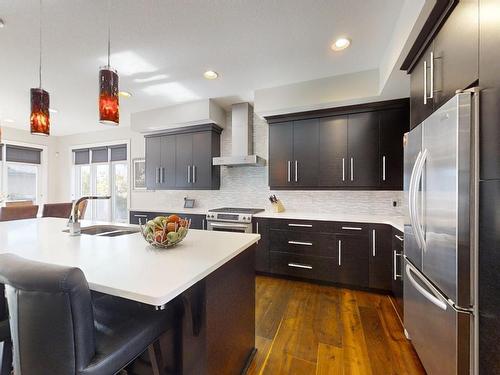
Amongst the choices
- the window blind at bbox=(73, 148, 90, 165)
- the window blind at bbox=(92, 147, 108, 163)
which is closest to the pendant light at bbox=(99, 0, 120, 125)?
the window blind at bbox=(92, 147, 108, 163)

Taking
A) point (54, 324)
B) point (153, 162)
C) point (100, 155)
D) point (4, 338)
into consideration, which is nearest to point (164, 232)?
point (54, 324)

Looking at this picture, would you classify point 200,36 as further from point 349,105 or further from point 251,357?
point 251,357

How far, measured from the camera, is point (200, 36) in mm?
1980

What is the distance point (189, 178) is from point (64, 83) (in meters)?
2.06

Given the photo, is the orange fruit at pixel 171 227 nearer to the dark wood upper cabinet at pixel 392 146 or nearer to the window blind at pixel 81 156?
the dark wood upper cabinet at pixel 392 146

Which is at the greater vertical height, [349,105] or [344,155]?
[349,105]

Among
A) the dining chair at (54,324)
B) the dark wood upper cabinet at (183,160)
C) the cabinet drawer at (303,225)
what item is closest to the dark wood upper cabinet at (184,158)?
the dark wood upper cabinet at (183,160)

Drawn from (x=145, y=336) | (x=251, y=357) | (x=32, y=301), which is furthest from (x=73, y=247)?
(x=251, y=357)

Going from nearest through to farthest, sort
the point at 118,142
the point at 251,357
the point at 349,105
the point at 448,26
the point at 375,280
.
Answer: the point at 448,26 < the point at 251,357 < the point at 375,280 < the point at 349,105 < the point at 118,142

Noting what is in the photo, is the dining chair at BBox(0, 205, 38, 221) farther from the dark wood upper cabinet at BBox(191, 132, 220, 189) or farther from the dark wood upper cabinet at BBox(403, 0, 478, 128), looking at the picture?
the dark wood upper cabinet at BBox(403, 0, 478, 128)

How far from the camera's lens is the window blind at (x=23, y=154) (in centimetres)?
484

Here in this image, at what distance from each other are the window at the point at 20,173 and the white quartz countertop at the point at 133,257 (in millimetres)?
4426

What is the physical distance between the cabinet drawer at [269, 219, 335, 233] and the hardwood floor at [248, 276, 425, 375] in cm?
73

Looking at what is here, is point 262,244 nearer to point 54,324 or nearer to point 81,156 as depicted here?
point 54,324
